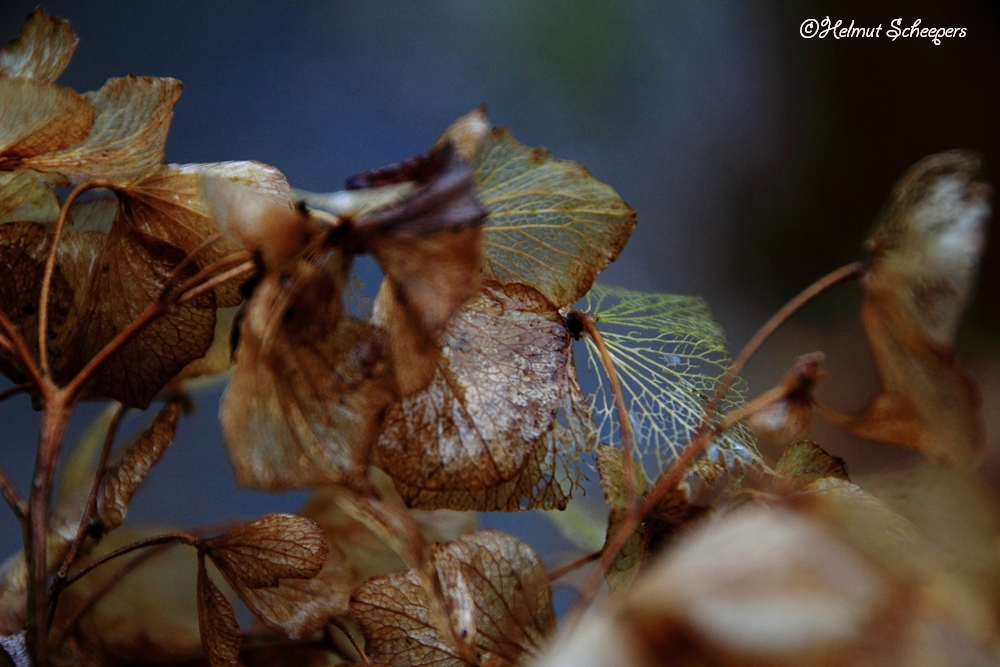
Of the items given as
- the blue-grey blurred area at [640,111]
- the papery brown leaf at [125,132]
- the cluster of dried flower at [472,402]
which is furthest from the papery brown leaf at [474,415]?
the blue-grey blurred area at [640,111]

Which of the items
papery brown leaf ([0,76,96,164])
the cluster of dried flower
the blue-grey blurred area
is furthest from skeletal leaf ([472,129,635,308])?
the blue-grey blurred area

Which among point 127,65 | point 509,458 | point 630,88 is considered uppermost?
point 630,88

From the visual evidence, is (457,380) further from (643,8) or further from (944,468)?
(643,8)

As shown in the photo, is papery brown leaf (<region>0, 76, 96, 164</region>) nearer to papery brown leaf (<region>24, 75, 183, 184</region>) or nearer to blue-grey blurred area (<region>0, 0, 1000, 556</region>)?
papery brown leaf (<region>24, 75, 183, 184</region>)

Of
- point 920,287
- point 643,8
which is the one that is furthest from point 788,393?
point 643,8

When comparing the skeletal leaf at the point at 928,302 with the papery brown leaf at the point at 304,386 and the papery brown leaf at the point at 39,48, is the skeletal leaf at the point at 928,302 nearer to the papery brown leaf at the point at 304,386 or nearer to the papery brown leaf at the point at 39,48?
the papery brown leaf at the point at 304,386

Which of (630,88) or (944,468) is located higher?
(630,88)

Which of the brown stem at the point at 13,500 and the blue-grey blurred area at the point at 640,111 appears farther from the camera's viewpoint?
the blue-grey blurred area at the point at 640,111
